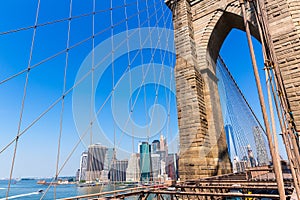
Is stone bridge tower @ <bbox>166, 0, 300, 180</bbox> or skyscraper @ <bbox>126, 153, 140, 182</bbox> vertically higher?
stone bridge tower @ <bbox>166, 0, 300, 180</bbox>

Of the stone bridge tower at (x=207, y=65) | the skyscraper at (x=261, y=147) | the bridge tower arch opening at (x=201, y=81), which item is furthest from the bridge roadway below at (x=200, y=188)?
the skyscraper at (x=261, y=147)

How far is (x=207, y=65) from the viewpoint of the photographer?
848 centimetres

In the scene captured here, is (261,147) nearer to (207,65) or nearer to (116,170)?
(207,65)

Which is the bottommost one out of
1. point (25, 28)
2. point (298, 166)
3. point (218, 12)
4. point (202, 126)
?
point (298, 166)

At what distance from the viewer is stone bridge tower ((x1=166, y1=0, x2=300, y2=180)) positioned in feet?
19.7

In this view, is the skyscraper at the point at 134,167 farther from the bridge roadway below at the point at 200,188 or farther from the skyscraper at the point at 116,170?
the bridge roadway below at the point at 200,188

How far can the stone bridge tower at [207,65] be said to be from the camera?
19.7ft

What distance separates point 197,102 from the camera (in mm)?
7242

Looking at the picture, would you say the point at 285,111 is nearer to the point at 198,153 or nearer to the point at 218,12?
the point at 198,153

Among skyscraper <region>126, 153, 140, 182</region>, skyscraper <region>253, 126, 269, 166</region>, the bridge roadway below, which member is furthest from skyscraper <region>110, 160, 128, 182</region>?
skyscraper <region>253, 126, 269, 166</region>

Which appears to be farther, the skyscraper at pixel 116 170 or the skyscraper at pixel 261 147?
the skyscraper at pixel 261 147

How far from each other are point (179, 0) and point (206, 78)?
4206 millimetres

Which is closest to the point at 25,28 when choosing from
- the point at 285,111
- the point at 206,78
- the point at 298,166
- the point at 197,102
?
the point at 285,111

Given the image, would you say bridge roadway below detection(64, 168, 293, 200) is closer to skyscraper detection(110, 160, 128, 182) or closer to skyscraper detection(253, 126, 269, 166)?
skyscraper detection(110, 160, 128, 182)
